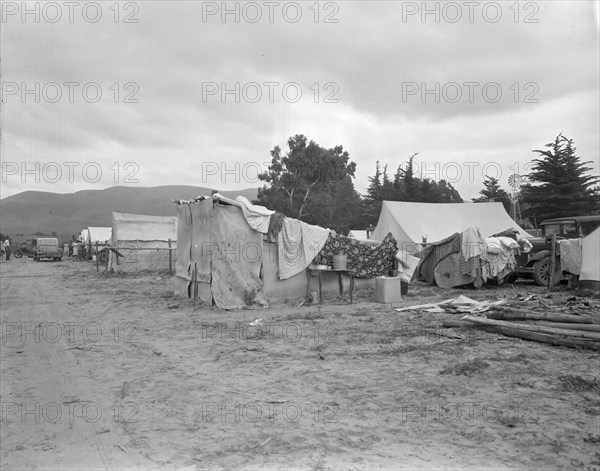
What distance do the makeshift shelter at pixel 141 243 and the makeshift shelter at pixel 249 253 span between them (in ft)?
38.3

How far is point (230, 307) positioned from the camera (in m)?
11.3

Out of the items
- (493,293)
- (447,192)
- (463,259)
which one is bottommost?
(493,293)

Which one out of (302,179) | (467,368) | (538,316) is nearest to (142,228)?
(302,179)

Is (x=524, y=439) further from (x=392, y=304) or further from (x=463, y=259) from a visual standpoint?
(x=463, y=259)

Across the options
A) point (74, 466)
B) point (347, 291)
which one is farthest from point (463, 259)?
point (74, 466)

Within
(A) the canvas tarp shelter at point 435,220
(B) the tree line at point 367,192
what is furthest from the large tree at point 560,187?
(A) the canvas tarp shelter at point 435,220

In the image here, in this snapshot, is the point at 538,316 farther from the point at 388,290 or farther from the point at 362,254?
the point at 362,254

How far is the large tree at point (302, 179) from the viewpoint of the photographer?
1558 inches

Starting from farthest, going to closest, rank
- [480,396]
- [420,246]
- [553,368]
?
[420,246] < [553,368] < [480,396]

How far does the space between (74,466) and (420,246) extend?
18.6 metres

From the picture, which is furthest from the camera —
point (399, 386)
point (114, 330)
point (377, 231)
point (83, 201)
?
point (83, 201)

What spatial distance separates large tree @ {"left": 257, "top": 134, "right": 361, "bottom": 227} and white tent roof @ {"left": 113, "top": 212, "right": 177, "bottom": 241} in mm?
11783

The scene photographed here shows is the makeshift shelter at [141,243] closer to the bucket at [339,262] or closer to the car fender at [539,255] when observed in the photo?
the bucket at [339,262]

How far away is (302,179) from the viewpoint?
1570 inches
